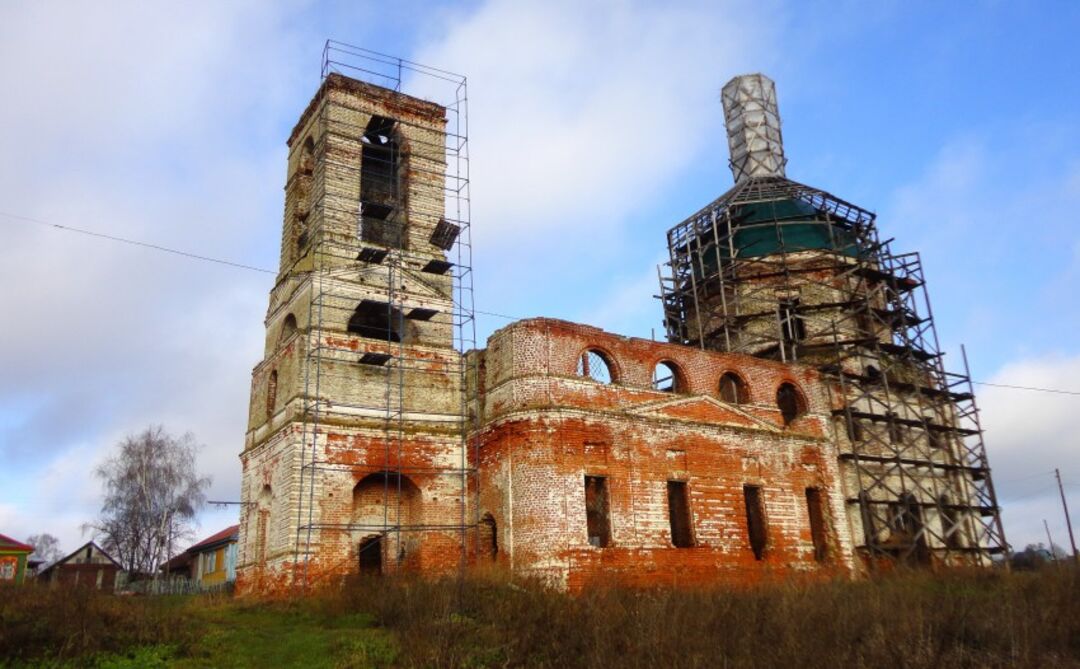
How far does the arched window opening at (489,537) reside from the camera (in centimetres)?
1694

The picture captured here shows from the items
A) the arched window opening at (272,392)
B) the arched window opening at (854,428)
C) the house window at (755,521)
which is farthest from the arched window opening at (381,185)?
the arched window opening at (854,428)

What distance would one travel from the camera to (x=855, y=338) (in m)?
22.8

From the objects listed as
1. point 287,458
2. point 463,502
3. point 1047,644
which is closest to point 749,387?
point 463,502

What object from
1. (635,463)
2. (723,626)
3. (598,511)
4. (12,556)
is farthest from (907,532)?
(12,556)

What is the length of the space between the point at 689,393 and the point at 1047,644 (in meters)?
8.86

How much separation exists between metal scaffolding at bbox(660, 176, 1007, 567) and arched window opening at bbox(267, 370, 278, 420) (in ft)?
39.4

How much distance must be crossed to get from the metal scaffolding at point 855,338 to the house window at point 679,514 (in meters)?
5.17

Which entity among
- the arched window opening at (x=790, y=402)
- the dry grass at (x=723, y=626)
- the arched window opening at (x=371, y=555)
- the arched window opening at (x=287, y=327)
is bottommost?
the dry grass at (x=723, y=626)

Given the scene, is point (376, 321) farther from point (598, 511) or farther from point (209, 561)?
point (209, 561)

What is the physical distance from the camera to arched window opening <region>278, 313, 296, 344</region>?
741 inches

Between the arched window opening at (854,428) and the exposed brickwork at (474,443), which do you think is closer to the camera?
the exposed brickwork at (474,443)

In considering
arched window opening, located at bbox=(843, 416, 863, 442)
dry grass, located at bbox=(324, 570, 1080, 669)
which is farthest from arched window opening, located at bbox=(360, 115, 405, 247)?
arched window opening, located at bbox=(843, 416, 863, 442)

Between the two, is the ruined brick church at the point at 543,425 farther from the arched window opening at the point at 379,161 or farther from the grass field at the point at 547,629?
the grass field at the point at 547,629

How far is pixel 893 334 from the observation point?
23891mm
